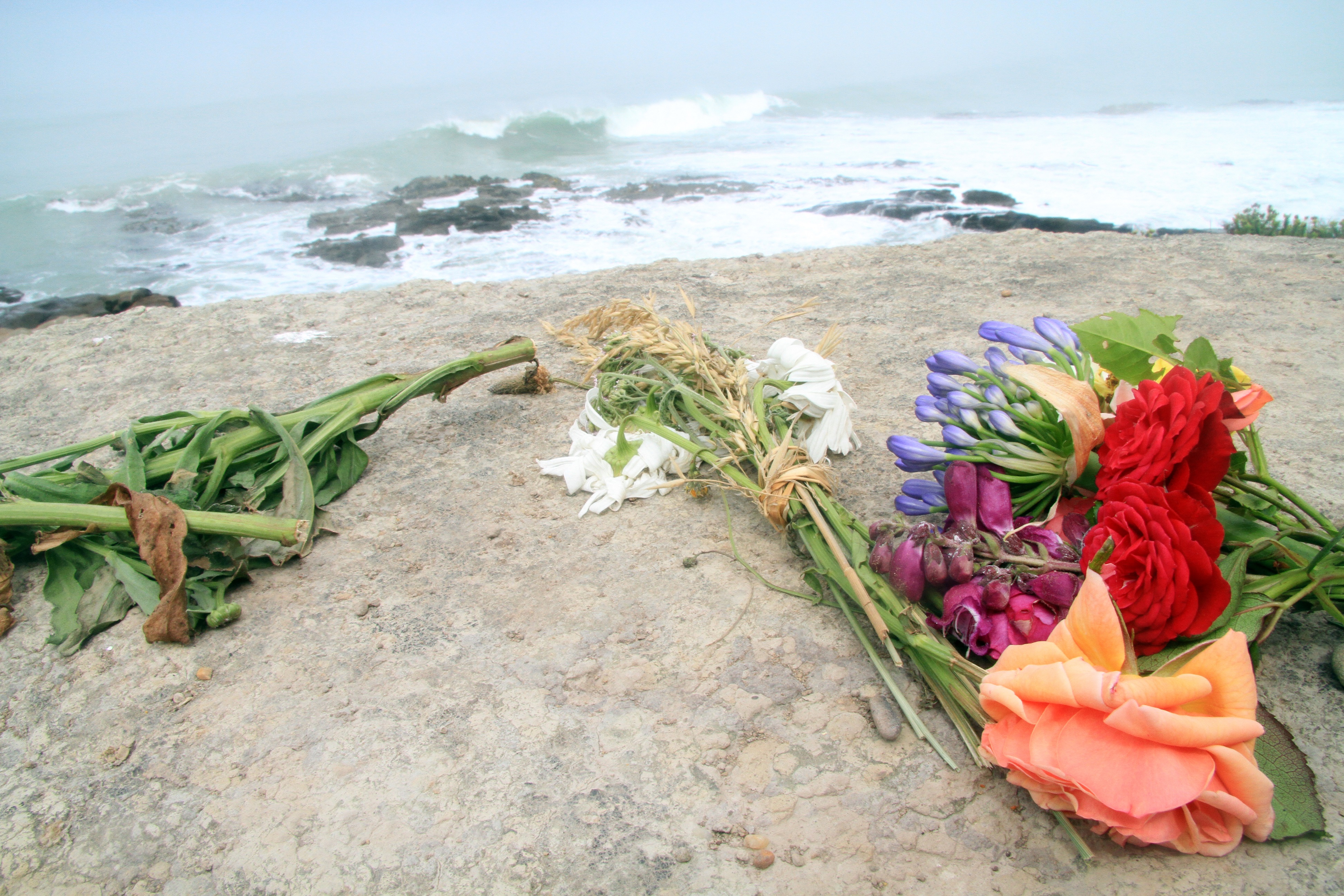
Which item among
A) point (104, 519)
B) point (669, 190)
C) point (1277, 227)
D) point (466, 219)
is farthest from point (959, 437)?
point (669, 190)

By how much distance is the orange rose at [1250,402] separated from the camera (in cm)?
138

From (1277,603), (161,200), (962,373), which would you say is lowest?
(161,200)

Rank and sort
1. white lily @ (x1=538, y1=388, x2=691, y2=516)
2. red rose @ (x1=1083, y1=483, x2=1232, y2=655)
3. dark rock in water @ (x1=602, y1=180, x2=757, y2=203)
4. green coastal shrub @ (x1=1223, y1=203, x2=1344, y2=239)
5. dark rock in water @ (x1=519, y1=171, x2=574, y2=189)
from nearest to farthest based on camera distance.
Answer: red rose @ (x1=1083, y1=483, x2=1232, y2=655) < white lily @ (x1=538, y1=388, x2=691, y2=516) < green coastal shrub @ (x1=1223, y1=203, x2=1344, y2=239) < dark rock in water @ (x1=602, y1=180, x2=757, y2=203) < dark rock in water @ (x1=519, y1=171, x2=574, y2=189)

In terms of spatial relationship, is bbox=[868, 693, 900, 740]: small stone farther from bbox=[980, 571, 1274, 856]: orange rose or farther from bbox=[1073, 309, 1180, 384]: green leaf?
bbox=[1073, 309, 1180, 384]: green leaf

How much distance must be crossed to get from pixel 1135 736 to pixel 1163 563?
270mm

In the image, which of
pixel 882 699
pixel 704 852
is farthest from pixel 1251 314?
pixel 704 852

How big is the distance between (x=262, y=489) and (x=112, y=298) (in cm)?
595

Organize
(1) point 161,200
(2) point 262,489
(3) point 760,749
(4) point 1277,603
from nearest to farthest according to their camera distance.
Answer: (4) point 1277,603 < (3) point 760,749 < (2) point 262,489 < (1) point 161,200

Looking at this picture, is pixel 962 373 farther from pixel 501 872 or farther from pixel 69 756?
pixel 69 756

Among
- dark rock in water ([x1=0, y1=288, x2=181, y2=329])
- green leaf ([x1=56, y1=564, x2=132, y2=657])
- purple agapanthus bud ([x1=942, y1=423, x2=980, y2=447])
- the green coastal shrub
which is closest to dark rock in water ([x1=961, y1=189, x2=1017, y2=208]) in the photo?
the green coastal shrub

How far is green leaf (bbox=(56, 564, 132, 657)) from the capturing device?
73.4 inches

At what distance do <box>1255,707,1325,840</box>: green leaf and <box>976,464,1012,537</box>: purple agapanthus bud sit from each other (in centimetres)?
52

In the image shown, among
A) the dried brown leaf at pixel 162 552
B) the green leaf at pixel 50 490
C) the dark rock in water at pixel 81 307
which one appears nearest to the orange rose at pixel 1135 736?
the dried brown leaf at pixel 162 552

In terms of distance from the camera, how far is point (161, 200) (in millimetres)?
16469
